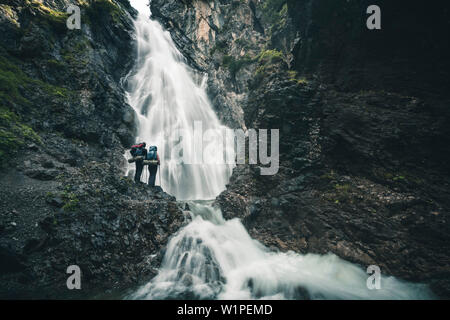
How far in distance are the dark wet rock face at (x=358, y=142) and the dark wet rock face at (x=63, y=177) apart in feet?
16.7

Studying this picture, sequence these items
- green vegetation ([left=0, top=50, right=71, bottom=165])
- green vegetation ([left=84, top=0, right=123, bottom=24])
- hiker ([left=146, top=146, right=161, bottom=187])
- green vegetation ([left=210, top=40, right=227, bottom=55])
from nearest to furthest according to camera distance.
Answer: green vegetation ([left=0, top=50, right=71, bottom=165]), hiker ([left=146, top=146, right=161, bottom=187]), green vegetation ([left=84, top=0, right=123, bottom=24]), green vegetation ([left=210, top=40, right=227, bottom=55])

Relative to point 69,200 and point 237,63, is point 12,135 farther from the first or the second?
point 237,63

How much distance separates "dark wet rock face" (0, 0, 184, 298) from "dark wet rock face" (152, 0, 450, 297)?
5.09 meters

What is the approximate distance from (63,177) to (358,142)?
12.3 metres

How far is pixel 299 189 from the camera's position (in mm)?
10234

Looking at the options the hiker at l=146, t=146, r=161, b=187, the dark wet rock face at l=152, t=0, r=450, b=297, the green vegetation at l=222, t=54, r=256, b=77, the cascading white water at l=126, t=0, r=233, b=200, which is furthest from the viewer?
the green vegetation at l=222, t=54, r=256, b=77

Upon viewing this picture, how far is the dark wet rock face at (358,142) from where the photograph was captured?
7836 mm

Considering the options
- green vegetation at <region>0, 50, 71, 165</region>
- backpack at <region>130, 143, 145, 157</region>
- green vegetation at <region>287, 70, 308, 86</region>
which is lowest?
backpack at <region>130, 143, 145, 157</region>

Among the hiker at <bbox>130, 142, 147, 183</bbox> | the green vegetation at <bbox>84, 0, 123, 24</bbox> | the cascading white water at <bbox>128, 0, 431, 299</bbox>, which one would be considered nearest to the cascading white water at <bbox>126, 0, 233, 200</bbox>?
the hiker at <bbox>130, 142, 147, 183</bbox>

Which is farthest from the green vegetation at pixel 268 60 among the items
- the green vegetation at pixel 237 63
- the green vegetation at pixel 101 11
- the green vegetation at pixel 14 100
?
the green vegetation at pixel 237 63

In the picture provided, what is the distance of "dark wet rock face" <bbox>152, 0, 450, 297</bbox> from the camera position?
7.84 m

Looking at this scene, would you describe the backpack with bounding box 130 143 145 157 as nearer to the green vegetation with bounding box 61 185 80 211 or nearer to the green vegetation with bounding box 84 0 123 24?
the green vegetation with bounding box 61 185 80 211

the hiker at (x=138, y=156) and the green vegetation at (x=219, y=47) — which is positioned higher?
the green vegetation at (x=219, y=47)

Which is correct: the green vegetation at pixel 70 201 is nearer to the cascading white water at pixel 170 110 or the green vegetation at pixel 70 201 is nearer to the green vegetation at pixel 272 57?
the cascading white water at pixel 170 110
